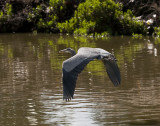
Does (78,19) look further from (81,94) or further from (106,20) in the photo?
(81,94)

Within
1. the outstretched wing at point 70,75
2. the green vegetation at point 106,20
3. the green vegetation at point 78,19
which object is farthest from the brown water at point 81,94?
the green vegetation at point 78,19

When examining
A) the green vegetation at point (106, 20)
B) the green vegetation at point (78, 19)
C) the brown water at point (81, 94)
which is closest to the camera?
the brown water at point (81, 94)

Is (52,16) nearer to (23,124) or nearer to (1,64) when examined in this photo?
(1,64)

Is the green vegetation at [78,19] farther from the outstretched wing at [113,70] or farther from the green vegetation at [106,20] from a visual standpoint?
the outstretched wing at [113,70]

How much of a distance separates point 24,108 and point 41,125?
1.10 meters

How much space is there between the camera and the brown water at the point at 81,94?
6715 mm

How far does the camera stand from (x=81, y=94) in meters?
8.41

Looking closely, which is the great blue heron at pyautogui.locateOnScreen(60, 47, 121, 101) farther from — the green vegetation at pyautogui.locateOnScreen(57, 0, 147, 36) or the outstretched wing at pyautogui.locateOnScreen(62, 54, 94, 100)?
the green vegetation at pyautogui.locateOnScreen(57, 0, 147, 36)

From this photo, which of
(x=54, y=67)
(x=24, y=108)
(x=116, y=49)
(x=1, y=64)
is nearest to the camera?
(x=24, y=108)

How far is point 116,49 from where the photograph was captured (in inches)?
612

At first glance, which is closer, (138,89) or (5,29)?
(138,89)

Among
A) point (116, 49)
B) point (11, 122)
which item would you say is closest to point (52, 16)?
point (116, 49)

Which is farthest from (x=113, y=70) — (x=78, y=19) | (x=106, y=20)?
(x=78, y=19)

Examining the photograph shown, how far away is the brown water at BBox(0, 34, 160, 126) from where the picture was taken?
22.0 feet
